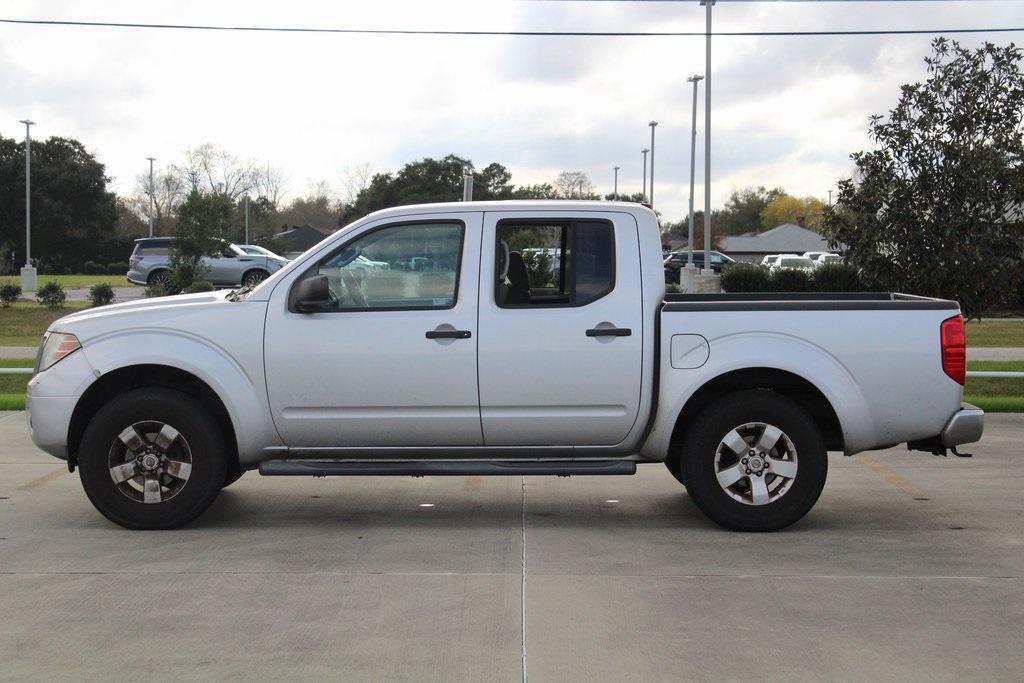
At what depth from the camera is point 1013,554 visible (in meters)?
6.63

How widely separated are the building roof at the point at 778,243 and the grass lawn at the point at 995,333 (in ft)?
222

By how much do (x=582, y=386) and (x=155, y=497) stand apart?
8.62ft

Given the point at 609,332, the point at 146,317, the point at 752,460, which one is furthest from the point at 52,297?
the point at 752,460

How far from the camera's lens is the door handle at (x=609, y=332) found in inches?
277

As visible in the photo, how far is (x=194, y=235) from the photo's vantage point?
106 ft

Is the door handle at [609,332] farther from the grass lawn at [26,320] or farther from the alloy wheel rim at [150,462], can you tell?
the grass lawn at [26,320]

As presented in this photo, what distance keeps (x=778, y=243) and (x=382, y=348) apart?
310 ft

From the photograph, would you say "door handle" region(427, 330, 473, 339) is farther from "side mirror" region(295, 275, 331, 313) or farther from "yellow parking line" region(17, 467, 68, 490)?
"yellow parking line" region(17, 467, 68, 490)

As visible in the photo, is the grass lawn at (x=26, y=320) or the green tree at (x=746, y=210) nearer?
the grass lawn at (x=26, y=320)

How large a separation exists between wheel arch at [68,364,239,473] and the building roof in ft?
295

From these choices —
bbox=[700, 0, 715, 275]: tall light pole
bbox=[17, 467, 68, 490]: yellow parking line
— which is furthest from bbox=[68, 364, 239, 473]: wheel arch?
bbox=[700, 0, 715, 275]: tall light pole

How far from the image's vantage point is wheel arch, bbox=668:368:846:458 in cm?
714

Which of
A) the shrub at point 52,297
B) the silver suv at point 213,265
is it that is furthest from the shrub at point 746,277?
the shrub at point 52,297

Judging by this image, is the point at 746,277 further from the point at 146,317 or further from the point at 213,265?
the point at 146,317
